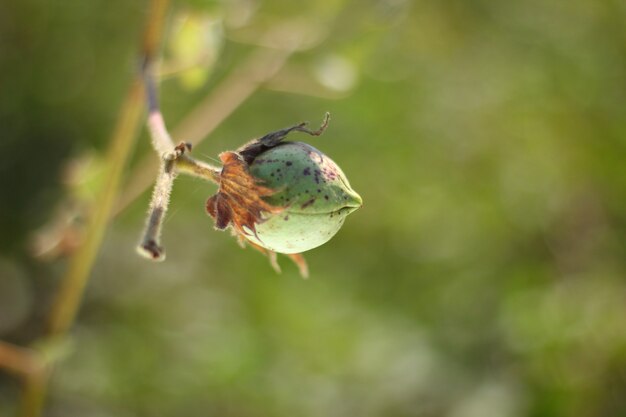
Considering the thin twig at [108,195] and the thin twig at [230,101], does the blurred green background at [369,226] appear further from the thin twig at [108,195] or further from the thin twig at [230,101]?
the thin twig at [108,195]

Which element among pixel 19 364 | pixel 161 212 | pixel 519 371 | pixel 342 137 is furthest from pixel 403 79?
pixel 161 212

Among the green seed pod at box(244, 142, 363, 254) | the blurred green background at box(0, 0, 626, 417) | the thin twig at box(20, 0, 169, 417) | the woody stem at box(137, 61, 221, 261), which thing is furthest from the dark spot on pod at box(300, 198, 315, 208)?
the blurred green background at box(0, 0, 626, 417)

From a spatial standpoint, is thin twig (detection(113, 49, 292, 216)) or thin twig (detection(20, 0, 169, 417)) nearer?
thin twig (detection(20, 0, 169, 417))

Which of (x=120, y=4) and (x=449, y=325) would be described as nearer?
(x=449, y=325)

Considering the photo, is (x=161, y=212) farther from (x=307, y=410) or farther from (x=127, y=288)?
(x=127, y=288)

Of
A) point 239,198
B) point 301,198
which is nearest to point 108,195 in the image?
point 239,198

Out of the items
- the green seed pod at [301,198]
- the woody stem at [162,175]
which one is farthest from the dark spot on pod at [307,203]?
the woody stem at [162,175]

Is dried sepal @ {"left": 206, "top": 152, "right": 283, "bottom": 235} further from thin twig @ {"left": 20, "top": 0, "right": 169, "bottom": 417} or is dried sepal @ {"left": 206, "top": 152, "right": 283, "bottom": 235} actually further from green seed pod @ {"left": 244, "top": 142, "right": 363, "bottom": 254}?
thin twig @ {"left": 20, "top": 0, "right": 169, "bottom": 417}
